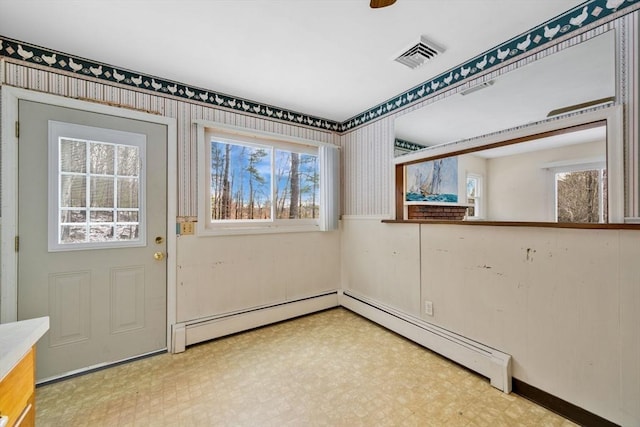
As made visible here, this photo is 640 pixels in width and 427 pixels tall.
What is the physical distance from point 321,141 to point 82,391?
320cm

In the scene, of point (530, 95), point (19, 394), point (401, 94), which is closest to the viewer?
point (19, 394)

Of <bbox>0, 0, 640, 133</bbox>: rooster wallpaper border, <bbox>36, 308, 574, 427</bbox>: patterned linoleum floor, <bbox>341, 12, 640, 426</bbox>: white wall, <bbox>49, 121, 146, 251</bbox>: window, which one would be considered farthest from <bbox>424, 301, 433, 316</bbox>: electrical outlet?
<bbox>49, 121, 146, 251</bbox>: window

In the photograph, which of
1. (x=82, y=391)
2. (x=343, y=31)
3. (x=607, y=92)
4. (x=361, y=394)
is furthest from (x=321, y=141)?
(x=82, y=391)

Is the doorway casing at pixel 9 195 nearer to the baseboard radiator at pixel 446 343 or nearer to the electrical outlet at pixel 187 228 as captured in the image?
the electrical outlet at pixel 187 228

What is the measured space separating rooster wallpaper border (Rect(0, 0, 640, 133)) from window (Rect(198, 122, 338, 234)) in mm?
329

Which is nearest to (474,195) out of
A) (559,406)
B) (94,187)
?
(559,406)

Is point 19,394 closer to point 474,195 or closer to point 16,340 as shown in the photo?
point 16,340

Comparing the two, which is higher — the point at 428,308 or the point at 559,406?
the point at 428,308

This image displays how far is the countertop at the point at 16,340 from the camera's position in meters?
0.78

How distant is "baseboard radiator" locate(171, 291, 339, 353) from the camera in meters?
2.39

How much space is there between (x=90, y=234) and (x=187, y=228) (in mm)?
705

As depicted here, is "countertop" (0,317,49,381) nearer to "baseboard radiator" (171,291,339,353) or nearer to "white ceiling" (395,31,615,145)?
"baseboard radiator" (171,291,339,353)

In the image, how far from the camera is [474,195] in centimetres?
248

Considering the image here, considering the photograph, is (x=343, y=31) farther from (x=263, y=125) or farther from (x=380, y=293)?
(x=380, y=293)
